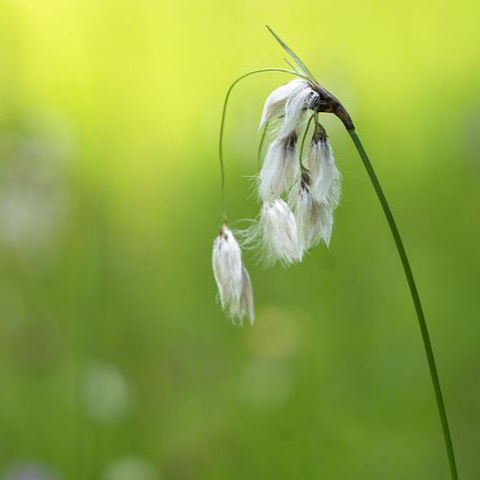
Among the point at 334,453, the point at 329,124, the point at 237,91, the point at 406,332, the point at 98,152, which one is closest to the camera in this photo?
the point at 334,453

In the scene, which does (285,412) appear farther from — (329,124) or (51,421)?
(329,124)

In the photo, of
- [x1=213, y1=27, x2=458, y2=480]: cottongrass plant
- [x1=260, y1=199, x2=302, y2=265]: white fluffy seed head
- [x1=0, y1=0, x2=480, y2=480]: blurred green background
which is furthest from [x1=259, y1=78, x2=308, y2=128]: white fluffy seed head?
[x1=0, y1=0, x2=480, y2=480]: blurred green background

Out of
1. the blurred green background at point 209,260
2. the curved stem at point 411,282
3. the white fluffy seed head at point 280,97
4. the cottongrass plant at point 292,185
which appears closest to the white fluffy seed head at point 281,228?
the cottongrass plant at point 292,185

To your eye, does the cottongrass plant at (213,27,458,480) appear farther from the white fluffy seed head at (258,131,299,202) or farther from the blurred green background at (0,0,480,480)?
the blurred green background at (0,0,480,480)

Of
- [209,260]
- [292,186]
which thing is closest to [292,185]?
[292,186]

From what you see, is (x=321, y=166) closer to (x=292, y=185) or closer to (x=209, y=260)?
(x=292, y=185)

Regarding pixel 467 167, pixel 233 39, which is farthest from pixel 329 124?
pixel 233 39

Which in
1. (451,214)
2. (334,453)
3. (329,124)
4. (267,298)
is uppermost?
(329,124)
